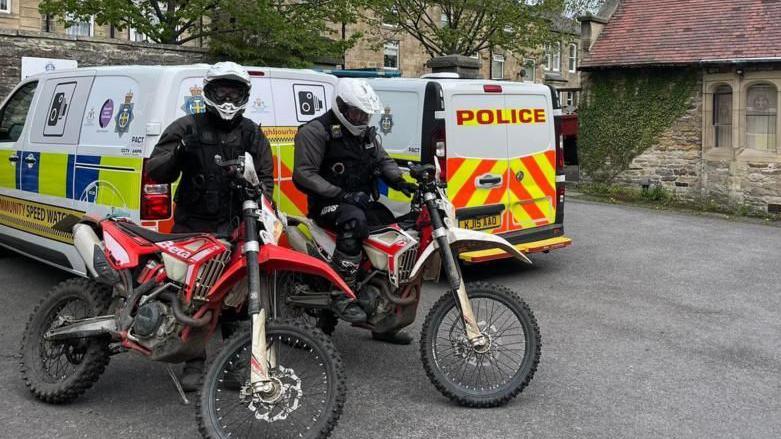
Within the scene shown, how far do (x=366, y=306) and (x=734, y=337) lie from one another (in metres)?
3.25

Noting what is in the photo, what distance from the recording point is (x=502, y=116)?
8305mm

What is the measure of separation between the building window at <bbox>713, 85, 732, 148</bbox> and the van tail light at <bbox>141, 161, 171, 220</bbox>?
16.0 metres

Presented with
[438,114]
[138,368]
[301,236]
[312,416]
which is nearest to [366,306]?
[301,236]

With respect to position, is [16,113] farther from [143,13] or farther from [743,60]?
[743,60]

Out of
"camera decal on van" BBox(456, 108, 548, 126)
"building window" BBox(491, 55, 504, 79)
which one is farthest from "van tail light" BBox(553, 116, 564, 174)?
"building window" BBox(491, 55, 504, 79)

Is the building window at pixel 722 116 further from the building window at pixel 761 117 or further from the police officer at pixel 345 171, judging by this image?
the police officer at pixel 345 171

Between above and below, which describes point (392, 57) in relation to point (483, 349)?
above

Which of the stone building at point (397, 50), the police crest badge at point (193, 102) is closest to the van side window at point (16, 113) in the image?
the police crest badge at point (193, 102)

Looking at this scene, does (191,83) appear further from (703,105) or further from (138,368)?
(703,105)

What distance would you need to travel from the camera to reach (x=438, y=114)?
306 inches

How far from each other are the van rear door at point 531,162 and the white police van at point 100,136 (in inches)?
82.9

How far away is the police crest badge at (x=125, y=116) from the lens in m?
6.38

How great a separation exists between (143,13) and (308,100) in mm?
13120

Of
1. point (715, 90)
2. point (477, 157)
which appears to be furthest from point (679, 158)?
point (477, 157)
